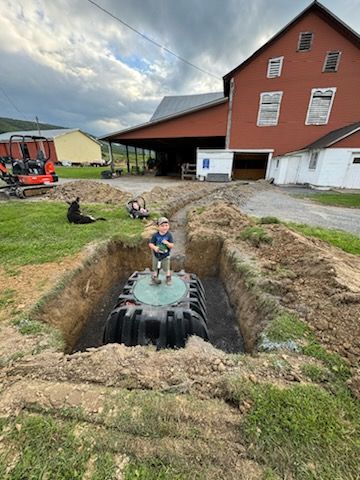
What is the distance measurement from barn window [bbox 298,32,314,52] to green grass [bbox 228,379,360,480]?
20456 millimetres

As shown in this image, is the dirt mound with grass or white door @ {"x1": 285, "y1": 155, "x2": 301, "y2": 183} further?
white door @ {"x1": 285, "y1": 155, "x2": 301, "y2": 183}

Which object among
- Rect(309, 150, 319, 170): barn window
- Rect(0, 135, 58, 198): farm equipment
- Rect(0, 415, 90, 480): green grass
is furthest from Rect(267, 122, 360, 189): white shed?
Rect(0, 415, 90, 480): green grass

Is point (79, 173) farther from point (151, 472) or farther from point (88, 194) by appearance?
point (151, 472)

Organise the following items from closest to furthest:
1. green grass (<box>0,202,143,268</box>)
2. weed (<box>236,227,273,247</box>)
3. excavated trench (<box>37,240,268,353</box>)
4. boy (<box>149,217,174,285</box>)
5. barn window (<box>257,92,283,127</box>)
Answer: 1. boy (<box>149,217,174,285</box>)
2. excavated trench (<box>37,240,268,353</box>)
3. green grass (<box>0,202,143,268</box>)
4. weed (<box>236,227,273,247</box>)
5. barn window (<box>257,92,283,127</box>)

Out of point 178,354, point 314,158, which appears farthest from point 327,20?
point 178,354

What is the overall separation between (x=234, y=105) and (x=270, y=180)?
251 inches

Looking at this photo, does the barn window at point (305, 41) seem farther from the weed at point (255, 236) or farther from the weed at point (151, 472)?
the weed at point (151, 472)

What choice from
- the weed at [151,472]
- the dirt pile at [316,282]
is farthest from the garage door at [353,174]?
the weed at [151,472]

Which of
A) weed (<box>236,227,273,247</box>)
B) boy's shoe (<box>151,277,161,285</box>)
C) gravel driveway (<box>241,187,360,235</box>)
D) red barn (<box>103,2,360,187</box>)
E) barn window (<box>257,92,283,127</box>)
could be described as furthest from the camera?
barn window (<box>257,92,283,127</box>)

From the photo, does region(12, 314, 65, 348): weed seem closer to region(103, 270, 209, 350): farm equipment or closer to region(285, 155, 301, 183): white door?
region(103, 270, 209, 350): farm equipment

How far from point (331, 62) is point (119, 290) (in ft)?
65.1

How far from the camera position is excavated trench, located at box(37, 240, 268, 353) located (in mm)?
3531

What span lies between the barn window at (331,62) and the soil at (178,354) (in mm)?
17142

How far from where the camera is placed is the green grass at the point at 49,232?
4.64 m
